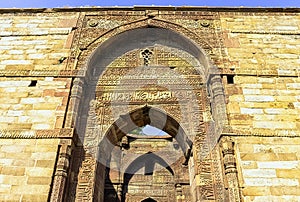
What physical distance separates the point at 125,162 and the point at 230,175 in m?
5.99

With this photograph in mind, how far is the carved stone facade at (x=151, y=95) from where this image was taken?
4.98 m

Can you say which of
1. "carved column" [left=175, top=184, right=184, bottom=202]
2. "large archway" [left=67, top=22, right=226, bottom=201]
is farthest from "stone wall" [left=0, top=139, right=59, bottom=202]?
"carved column" [left=175, top=184, right=184, bottom=202]

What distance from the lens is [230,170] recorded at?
4863mm

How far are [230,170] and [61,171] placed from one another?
10.2ft

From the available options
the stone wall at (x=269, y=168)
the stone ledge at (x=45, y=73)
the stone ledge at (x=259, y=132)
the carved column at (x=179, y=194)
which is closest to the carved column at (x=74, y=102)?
the stone ledge at (x=45, y=73)

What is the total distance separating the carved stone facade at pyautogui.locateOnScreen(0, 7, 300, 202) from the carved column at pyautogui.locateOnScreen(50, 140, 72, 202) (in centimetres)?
2

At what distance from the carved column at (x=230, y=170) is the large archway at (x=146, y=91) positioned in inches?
17.4

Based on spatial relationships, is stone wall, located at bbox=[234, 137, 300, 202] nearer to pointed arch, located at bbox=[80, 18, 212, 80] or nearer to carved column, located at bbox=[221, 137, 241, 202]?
carved column, located at bbox=[221, 137, 241, 202]

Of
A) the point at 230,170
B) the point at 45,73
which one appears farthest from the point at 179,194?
the point at 45,73

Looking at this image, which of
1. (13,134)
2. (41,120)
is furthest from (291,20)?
(13,134)

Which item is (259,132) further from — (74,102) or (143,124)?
(74,102)

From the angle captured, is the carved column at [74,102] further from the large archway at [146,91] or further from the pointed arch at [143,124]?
the pointed arch at [143,124]

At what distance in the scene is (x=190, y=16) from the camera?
7.26 m

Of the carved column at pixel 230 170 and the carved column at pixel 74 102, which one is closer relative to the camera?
the carved column at pixel 230 170
